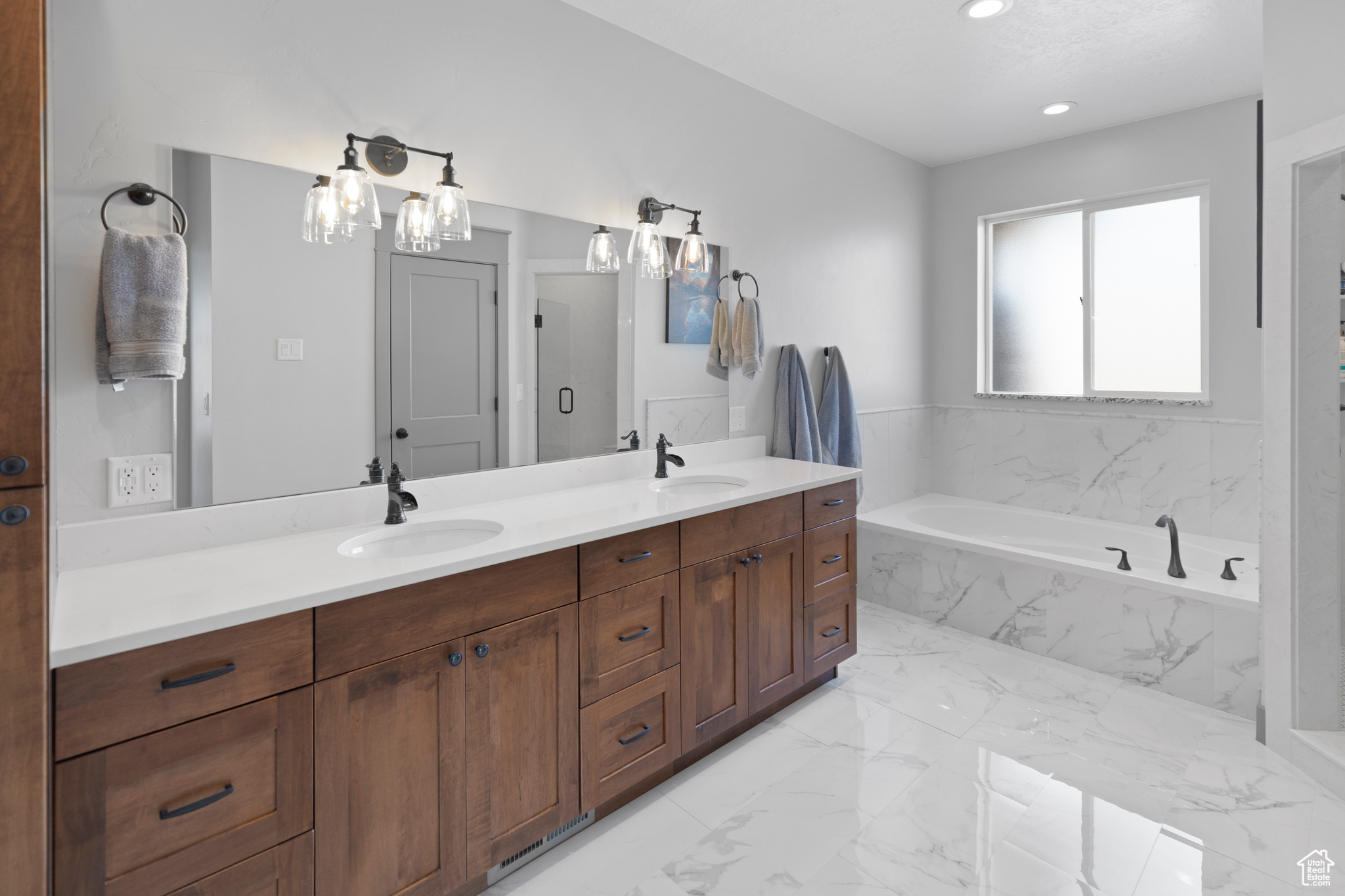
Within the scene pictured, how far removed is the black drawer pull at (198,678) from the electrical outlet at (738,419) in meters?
2.20

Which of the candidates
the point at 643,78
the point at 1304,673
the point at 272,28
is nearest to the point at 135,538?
the point at 272,28

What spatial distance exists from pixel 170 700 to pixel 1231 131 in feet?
14.7

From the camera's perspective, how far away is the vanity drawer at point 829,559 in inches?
101

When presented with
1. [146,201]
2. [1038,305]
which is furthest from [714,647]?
[1038,305]

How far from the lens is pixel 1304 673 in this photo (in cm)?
210

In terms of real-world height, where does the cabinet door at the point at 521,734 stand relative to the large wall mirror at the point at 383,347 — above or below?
below

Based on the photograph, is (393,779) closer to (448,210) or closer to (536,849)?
(536,849)

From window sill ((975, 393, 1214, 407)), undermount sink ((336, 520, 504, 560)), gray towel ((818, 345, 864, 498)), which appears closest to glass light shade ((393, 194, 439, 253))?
undermount sink ((336, 520, 504, 560))

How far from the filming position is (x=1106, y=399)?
12.0 feet

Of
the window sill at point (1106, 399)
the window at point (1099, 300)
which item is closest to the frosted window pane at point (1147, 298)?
the window at point (1099, 300)

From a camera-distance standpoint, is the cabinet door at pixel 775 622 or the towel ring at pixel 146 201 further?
the cabinet door at pixel 775 622

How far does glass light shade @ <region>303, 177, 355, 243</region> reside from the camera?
180cm

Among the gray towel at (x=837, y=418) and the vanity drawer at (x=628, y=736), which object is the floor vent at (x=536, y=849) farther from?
the gray towel at (x=837, y=418)

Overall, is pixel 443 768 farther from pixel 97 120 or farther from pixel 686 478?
pixel 97 120
